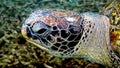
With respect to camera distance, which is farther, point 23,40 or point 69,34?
point 23,40

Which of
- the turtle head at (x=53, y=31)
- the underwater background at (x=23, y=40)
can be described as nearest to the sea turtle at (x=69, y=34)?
the turtle head at (x=53, y=31)

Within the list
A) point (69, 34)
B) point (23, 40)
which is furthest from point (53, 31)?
point (23, 40)

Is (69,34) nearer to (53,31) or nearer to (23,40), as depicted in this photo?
(53,31)

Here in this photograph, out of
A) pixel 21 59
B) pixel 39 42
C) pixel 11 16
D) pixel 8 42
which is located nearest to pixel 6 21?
pixel 11 16

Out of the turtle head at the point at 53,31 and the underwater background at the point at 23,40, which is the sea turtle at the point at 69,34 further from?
the underwater background at the point at 23,40

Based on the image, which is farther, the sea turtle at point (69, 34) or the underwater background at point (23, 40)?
the underwater background at point (23, 40)
